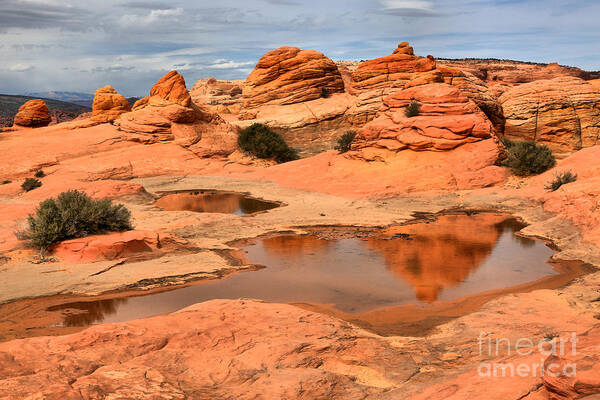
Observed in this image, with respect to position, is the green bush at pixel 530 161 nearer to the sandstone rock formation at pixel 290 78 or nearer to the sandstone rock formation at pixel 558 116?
the sandstone rock formation at pixel 558 116

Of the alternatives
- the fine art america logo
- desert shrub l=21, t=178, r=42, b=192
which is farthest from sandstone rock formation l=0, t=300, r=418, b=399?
desert shrub l=21, t=178, r=42, b=192

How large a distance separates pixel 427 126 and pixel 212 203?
10.1 meters

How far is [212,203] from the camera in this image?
19891 millimetres

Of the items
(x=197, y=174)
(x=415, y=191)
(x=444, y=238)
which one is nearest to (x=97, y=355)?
(x=444, y=238)

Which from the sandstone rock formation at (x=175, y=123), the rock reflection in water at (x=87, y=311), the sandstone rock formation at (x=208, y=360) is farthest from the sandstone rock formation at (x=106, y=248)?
the sandstone rock formation at (x=175, y=123)

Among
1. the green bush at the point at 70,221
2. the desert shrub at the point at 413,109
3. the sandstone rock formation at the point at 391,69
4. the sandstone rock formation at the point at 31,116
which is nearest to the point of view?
the green bush at the point at 70,221

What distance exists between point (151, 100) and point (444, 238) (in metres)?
24.4

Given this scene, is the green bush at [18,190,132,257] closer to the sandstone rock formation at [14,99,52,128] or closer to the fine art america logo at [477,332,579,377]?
the fine art america logo at [477,332,579,377]

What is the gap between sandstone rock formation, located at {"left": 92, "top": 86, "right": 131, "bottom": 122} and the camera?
114 ft

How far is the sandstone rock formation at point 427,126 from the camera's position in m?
21.3

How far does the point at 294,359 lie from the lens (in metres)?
5.77

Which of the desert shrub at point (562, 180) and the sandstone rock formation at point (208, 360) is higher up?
the desert shrub at point (562, 180)

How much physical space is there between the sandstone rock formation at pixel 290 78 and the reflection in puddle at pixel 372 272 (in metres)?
25.4

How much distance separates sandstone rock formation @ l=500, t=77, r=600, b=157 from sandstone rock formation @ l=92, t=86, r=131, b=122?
26756 mm
